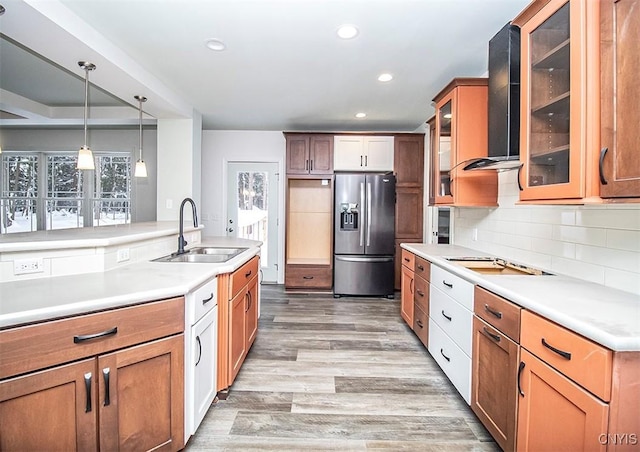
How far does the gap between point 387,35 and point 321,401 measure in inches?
102

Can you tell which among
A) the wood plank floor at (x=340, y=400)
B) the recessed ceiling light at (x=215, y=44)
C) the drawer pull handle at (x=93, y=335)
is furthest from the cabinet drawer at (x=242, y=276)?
the recessed ceiling light at (x=215, y=44)

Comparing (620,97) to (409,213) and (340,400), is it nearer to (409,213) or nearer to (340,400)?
(340,400)

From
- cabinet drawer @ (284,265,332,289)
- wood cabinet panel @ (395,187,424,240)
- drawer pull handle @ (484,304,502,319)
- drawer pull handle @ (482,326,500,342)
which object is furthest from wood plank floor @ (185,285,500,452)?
wood cabinet panel @ (395,187,424,240)

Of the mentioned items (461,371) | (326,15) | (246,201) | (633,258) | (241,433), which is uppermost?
(326,15)

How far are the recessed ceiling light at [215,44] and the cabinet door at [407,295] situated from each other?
2623mm

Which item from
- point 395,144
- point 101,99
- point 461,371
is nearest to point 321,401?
point 461,371

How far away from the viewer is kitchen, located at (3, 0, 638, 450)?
1.57 meters

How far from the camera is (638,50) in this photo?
45.1 inches

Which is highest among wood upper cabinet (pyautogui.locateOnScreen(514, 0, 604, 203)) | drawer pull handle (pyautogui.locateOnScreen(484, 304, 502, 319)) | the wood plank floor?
wood upper cabinet (pyautogui.locateOnScreen(514, 0, 604, 203))

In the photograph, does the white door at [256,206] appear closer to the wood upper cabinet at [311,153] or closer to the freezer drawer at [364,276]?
the wood upper cabinet at [311,153]

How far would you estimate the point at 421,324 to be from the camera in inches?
113

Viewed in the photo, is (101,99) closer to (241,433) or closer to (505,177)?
(241,433)

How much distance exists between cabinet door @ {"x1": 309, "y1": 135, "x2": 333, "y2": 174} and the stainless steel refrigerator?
0.79 ft

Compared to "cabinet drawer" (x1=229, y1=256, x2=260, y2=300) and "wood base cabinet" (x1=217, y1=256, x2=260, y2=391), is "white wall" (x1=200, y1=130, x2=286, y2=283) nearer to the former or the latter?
"cabinet drawer" (x1=229, y1=256, x2=260, y2=300)
